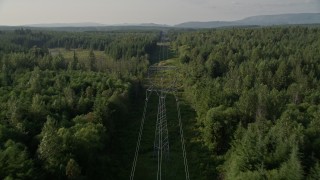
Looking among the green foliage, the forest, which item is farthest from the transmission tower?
the green foliage

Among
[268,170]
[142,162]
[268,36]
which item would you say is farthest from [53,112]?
[268,36]

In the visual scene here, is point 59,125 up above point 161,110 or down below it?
above

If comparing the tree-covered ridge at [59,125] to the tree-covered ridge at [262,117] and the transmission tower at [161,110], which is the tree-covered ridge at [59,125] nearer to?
the transmission tower at [161,110]

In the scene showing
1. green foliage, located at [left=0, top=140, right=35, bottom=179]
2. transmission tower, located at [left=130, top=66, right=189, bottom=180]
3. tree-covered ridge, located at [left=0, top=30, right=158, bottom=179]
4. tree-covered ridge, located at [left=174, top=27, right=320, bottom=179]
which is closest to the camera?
green foliage, located at [left=0, top=140, right=35, bottom=179]

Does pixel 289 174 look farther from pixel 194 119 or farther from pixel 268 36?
pixel 268 36

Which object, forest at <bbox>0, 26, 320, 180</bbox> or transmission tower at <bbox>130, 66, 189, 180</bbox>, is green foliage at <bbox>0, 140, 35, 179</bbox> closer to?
forest at <bbox>0, 26, 320, 180</bbox>

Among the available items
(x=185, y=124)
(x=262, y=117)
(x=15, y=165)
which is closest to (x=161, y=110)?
(x=185, y=124)

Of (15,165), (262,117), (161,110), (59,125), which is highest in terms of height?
(15,165)

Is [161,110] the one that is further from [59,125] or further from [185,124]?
[59,125]
